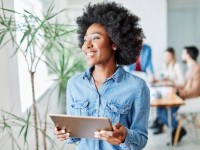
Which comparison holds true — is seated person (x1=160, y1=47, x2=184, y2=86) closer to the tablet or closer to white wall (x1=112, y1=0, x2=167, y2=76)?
white wall (x1=112, y1=0, x2=167, y2=76)

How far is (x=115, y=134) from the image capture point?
1.04 metres

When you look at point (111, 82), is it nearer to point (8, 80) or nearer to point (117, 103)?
point (117, 103)

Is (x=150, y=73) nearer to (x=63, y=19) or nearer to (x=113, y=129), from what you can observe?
(x=63, y=19)

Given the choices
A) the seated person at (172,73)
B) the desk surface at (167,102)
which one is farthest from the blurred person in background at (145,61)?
the seated person at (172,73)

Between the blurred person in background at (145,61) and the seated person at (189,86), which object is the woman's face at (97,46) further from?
the seated person at (189,86)

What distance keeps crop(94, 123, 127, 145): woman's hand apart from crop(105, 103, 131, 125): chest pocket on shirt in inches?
5.0

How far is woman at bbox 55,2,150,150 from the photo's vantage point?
3.85 feet

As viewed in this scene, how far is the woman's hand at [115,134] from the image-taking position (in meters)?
1.03

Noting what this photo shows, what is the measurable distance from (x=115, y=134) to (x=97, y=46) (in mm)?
370

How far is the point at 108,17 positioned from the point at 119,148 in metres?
0.56

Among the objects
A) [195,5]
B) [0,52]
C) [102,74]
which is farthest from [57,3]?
[195,5]

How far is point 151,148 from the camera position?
286 cm

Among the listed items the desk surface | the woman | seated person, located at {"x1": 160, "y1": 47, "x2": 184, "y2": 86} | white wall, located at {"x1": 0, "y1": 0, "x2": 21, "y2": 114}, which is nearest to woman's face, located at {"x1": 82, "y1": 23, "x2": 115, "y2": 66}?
the woman

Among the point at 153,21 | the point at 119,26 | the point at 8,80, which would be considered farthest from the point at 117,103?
the point at 153,21
